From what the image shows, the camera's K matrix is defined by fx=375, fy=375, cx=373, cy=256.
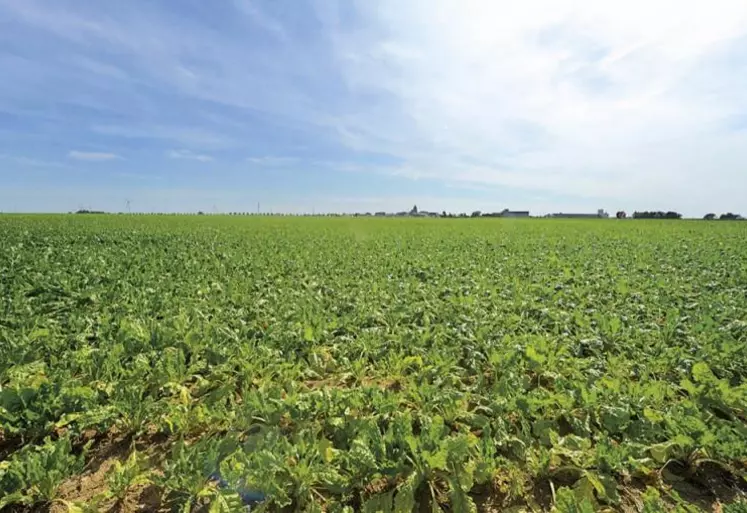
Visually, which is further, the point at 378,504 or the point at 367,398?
the point at 367,398

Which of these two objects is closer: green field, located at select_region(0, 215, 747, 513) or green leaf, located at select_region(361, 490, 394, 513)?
green leaf, located at select_region(361, 490, 394, 513)

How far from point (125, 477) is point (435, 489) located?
6.51 ft

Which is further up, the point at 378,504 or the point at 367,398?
the point at 367,398

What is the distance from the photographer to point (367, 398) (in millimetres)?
3273

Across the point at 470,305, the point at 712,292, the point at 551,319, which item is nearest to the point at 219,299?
the point at 470,305

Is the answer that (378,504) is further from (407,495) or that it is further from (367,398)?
(367,398)

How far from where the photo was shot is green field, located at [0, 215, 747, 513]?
240cm

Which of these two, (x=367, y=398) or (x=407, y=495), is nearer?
(x=407, y=495)

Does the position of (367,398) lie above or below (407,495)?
above

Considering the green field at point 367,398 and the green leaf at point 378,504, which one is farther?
the green field at point 367,398

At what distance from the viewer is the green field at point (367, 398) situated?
7.86ft

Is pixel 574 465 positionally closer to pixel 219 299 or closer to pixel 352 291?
pixel 352 291

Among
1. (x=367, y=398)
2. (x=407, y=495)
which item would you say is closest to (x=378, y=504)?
(x=407, y=495)

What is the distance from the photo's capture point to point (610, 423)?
2.96 meters
